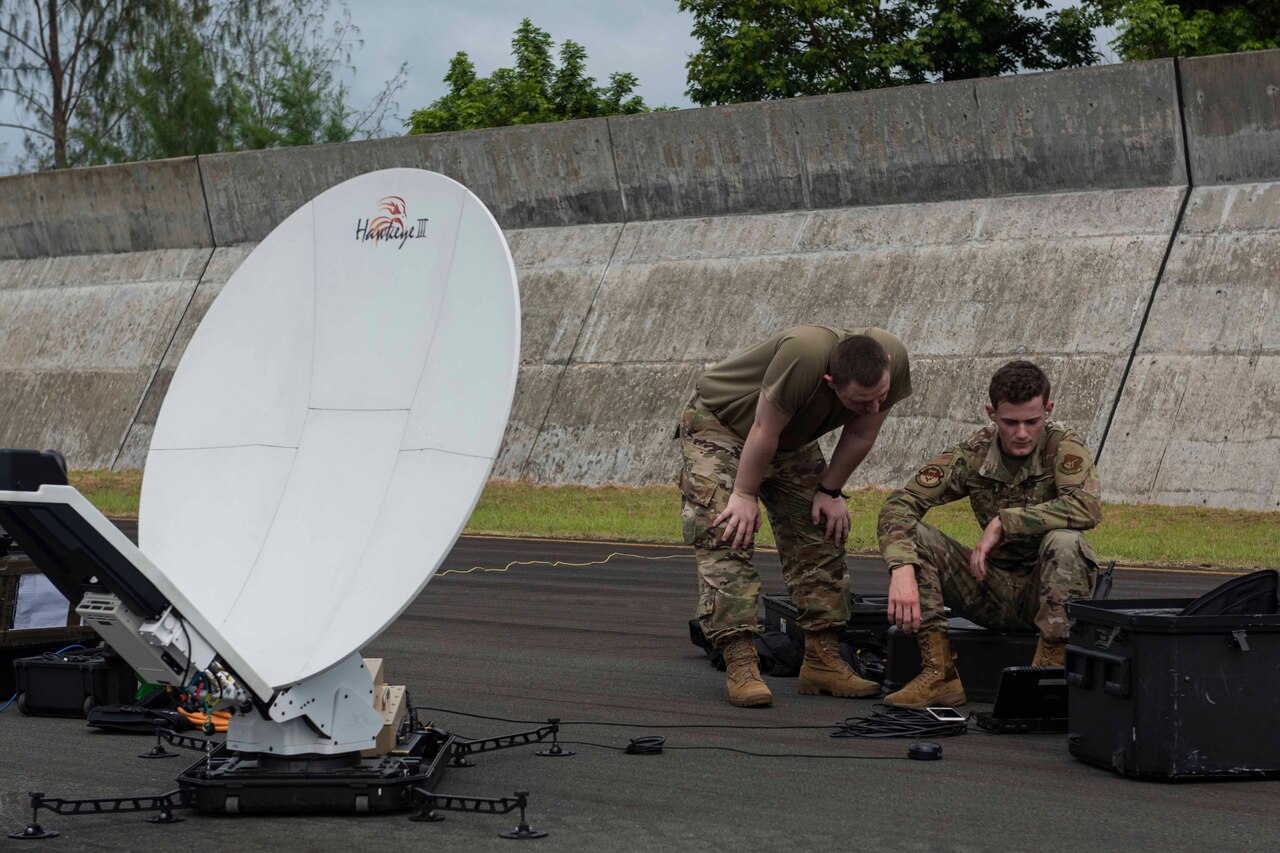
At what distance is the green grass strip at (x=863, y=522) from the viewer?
13703 mm

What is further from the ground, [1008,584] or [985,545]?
[985,545]

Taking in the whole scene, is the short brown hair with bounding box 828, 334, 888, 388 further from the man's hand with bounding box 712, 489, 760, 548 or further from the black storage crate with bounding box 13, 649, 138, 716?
the black storage crate with bounding box 13, 649, 138, 716

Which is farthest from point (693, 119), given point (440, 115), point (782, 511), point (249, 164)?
point (440, 115)

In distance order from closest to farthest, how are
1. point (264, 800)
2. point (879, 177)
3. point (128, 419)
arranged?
point (264, 800) → point (879, 177) → point (128, 419)

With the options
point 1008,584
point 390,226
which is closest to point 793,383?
point 1008,584

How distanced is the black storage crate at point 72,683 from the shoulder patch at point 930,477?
3.79 m

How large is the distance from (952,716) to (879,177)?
1571 centimetres

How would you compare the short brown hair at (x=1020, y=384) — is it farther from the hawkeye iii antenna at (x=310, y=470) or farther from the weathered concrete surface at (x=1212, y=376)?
the weathered concrete surface at (x=1212, y=376)

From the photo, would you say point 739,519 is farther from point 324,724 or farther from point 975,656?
point 324,724

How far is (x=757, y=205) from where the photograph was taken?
22625 millimetres

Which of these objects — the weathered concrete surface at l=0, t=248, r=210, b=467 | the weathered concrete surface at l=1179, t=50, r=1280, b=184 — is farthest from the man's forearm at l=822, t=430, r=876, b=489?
the weathered concrete surface at l=0, t=248, r=210, b=467

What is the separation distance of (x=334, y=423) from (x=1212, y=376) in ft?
45.0

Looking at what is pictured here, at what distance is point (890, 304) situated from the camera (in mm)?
20047

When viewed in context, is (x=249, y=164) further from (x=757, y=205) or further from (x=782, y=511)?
(x=782, y=511)
